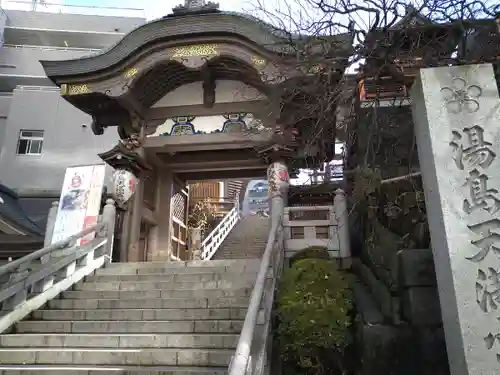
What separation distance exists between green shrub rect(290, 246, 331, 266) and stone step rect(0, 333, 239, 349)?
2.66 metres

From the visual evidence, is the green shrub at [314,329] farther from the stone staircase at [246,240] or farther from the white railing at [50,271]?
the stone staircase at [246,240]

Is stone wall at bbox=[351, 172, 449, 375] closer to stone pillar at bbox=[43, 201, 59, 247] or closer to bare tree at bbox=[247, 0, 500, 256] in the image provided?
bare tree at bbox=[247, 0, 500, 256]

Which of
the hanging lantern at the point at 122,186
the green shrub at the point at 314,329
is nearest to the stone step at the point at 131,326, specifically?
the green shrub at the point at 314,329

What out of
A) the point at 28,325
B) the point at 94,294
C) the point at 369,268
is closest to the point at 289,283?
the point at 369,268

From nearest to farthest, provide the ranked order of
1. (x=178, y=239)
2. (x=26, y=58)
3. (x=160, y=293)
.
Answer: (x=160, y=293)
(x=178, y=239)
(x=26, y=58)

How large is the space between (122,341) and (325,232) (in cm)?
438

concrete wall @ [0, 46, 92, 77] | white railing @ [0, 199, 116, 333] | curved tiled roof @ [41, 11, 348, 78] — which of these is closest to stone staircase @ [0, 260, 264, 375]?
white railing @ [0, 199, 116, 333]

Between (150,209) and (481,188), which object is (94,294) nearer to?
(150,209)

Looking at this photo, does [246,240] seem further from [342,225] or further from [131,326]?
[131,326]

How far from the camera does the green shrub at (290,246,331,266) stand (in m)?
7.47

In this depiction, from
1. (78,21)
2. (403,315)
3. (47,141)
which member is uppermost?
(78,21)

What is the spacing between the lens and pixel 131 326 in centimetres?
571

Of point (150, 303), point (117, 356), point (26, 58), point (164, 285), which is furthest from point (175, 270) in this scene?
Result: point (26, 58)

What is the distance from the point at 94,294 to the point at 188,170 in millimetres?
5537
